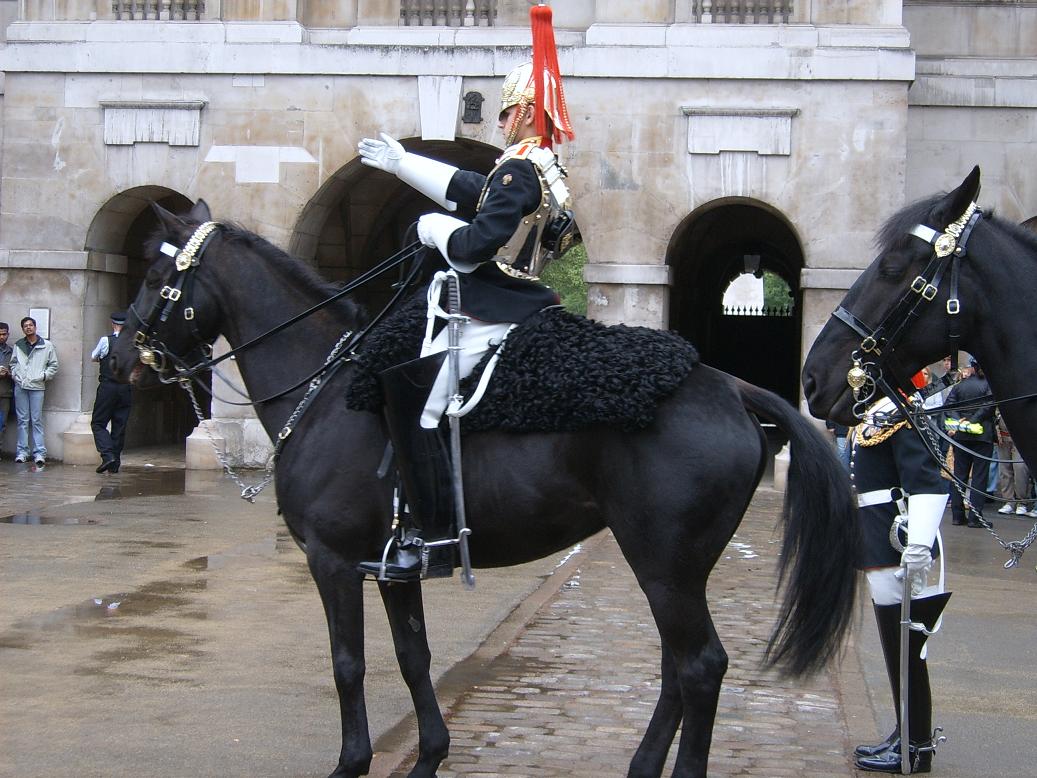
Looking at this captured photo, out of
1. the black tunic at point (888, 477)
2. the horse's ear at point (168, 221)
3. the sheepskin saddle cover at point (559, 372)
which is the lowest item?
the black tunic at point (888, 477)

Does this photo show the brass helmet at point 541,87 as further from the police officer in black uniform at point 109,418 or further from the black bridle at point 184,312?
the police officer in black uniform at point 109,418

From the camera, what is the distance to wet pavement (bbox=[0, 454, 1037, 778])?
569cm

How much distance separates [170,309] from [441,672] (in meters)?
2.48

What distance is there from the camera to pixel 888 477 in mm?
5715

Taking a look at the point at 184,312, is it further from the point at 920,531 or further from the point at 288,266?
the point at 920,531

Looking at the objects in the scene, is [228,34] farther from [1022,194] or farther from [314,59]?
[1022,194]

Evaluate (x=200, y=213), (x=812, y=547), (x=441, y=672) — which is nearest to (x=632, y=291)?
(x=441, y=672)

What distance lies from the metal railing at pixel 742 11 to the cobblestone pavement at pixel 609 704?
10004 millimetres

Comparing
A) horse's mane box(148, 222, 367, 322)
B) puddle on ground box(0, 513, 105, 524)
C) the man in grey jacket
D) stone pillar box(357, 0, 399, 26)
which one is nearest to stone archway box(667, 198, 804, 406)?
stone pillar box(357, 0, 399, 26)

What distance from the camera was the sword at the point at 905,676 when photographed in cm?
552

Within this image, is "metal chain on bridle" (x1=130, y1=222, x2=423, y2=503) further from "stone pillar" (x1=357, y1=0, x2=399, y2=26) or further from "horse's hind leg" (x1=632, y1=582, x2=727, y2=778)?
"stone pillar" (x1=357, y1=0, x2=399, y2=26)

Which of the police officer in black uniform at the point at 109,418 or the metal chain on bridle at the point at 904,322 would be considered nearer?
the metal chain on bridle at the point at 904,322

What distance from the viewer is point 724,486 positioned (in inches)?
192

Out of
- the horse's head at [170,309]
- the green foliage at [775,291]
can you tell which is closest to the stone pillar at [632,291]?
the horse's head at [170,309]
